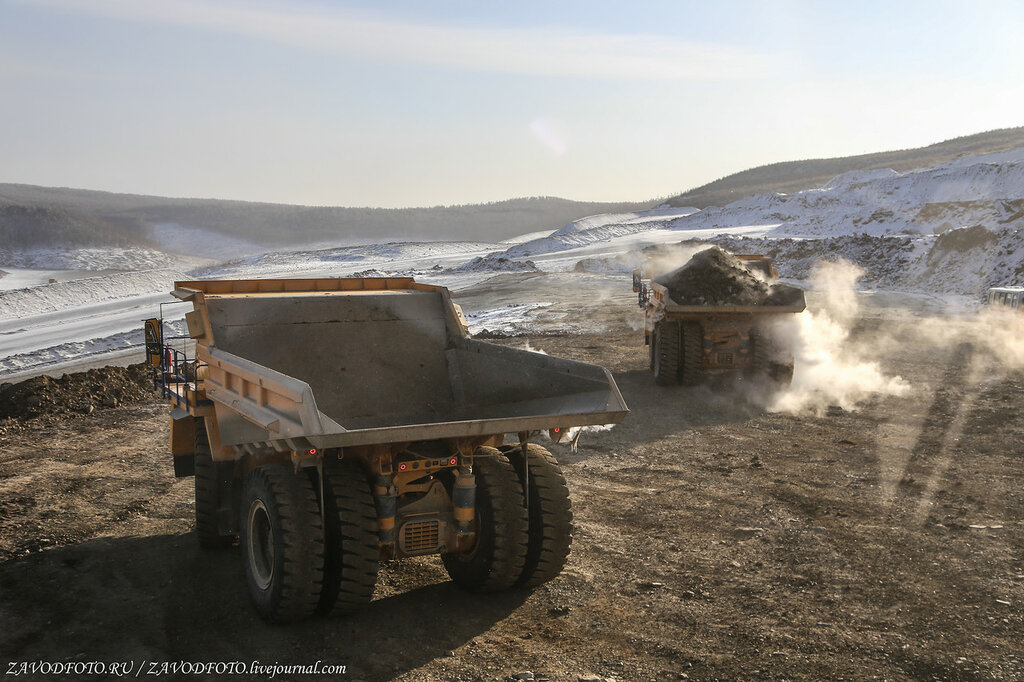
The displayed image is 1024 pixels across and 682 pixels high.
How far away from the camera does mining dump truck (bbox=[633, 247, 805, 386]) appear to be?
1402 centimetres

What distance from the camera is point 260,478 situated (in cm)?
581

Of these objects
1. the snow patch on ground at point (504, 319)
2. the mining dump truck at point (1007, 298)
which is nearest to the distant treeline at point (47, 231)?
the snow patch on ground at point (504, 319)

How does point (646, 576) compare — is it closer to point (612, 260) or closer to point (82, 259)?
point (612, 260)

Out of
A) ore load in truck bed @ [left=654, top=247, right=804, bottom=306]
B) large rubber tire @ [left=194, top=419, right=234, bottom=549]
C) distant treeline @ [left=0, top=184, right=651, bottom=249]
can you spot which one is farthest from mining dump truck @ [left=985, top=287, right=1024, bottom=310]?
distant treeline @ [left=0, top=184, right=651, bottom=249]

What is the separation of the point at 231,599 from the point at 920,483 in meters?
6.79

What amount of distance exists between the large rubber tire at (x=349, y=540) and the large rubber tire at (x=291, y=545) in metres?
0.11

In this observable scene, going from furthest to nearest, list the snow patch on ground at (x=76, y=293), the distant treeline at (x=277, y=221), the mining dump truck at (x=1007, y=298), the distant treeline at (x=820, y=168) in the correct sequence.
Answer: the distant treeline at (x=820, y=168) < the distant treeline at (x=277, y=221) < the snow patch on ground at (x=76, y=293) < the mining dump truck at (x=1007, y=298)

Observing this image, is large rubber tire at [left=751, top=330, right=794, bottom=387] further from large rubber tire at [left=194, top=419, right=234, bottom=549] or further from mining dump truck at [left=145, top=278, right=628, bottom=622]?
large rubber tire at [left=194, top=419, right=234, bottom=549]

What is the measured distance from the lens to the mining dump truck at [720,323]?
14016 millimetres

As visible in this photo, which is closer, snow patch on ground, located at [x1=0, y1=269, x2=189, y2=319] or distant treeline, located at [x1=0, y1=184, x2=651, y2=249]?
snow patch on ground, located at [x1=0, y1=269, x2=189, y2=319]

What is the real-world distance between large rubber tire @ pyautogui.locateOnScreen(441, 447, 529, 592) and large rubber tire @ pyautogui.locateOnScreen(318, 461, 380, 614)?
2.53 ft

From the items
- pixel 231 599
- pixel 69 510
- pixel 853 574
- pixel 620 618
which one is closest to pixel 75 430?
pixel 69 510

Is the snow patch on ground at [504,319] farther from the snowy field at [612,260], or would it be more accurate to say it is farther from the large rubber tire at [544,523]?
the large rubber tire at [544,523]

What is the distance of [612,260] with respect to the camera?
45969 millimetres
